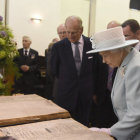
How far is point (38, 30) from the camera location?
25.0 ft

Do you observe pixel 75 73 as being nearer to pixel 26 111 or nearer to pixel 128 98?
pixel 26 111

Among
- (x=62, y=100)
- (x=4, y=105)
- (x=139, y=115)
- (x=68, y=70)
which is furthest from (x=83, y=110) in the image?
(x=139, y=115)

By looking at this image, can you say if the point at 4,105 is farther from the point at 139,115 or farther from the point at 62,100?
the point at 62,100

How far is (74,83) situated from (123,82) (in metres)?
1.35

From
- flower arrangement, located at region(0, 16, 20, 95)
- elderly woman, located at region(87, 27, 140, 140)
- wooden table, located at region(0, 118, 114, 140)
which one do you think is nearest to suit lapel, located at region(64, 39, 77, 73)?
flower arrangement, located at region(0, 16, 20, 95)

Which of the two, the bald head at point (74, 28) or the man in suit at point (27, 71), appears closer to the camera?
the bald head at point (74, 28)

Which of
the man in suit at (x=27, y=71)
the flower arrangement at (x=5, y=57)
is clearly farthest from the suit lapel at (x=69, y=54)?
the man in suit at (x=27, y=71)

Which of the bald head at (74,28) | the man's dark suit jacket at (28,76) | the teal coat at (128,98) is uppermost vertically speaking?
the bald head at (74,28)

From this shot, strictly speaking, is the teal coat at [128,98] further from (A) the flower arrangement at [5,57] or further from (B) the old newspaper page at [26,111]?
(A) the flower arrangement at [5,57]

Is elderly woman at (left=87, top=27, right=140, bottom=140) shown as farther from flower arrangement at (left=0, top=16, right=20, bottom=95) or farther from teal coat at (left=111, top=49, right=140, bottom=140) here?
flower arrangement at (left=0, top=16, right=20, bottom=95)

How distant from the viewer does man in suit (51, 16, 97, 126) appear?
2.78m

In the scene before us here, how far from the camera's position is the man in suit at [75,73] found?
278 cm

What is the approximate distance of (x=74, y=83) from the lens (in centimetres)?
278

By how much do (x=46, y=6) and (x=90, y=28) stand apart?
1912 millimetres
